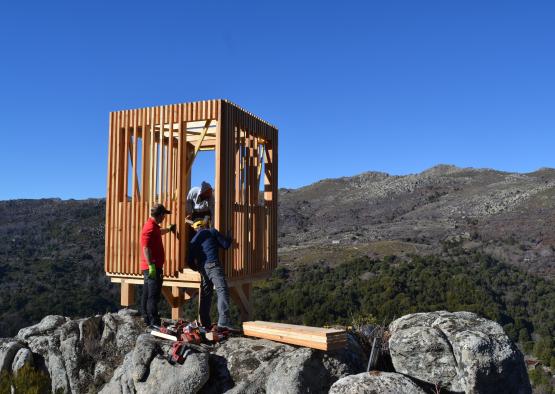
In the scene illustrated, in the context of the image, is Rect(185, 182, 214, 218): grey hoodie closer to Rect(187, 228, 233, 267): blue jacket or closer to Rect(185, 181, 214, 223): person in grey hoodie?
Rect(185, 181, 214, 223): person in grey hoodie

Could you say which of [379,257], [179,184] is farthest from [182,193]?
[379,257]

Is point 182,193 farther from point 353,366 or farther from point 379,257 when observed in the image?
point 379,257

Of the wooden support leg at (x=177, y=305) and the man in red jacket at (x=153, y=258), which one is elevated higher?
the man in red jacket at (x=153, y=258)

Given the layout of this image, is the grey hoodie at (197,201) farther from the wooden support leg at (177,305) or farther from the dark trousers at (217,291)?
the wooden support leg at (177,305)

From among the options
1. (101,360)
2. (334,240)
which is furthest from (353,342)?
(334,240)

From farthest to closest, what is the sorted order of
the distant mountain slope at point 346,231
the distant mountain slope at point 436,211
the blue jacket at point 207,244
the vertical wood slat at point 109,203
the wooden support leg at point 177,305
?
the distant mountain slope at point 436,211 < the distant mountain slope at point 346,231 < the wooden support leg at point 177,305 < the vertical wood slat at point 109,203 < the blue jacket at point 207,244

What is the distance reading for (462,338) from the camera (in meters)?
5.95

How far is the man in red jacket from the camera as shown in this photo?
7.32 meters

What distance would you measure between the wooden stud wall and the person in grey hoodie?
0.14 m

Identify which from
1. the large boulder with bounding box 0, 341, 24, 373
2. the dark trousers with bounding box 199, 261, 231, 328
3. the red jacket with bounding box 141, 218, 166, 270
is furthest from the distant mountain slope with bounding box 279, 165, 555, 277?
the large boulder with bounding box 0, 341, 24, 373

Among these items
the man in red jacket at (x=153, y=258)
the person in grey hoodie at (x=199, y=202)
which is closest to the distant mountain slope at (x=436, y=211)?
the person in grey hoodie at (x=199, y=202)

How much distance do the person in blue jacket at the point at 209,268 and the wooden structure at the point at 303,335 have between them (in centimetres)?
50

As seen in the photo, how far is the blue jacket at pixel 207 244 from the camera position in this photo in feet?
24.3

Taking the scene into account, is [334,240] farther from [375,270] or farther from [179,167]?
[179,167]
